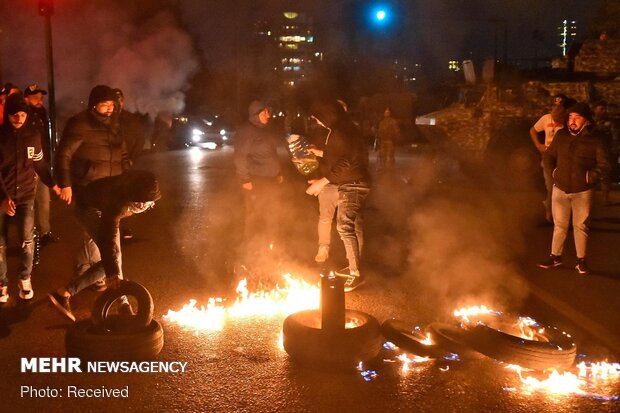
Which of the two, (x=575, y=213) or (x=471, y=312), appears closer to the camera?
(x=471, y=312)

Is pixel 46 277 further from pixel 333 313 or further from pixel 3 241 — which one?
pixel 333 313

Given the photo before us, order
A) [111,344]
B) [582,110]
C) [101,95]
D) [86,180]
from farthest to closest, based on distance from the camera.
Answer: [582,110], [86,180], [101,95], [111,344]

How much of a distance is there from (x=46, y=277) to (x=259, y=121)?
2.99 meters

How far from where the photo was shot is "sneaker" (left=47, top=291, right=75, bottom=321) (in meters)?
5.61

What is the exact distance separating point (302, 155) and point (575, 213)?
4.43 metres

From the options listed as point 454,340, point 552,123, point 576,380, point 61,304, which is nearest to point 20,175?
point 61,304

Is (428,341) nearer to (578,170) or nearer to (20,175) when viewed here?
(578,170)

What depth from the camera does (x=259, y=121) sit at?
766 centimetres

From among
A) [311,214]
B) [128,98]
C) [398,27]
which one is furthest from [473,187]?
[128,98]

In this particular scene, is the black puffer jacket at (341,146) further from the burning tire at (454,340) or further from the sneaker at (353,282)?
the burning tire at (454,340)

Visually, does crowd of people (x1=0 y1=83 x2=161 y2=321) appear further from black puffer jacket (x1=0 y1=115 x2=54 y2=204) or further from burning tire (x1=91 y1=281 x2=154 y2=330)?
burning tire (x1=91 y1=281 x2=154 y2=330)

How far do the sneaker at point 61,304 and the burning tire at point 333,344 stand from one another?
6.24 feet

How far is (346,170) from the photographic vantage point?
699 centimetres

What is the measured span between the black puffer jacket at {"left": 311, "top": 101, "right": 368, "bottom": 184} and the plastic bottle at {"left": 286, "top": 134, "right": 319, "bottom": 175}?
10.5 ft
